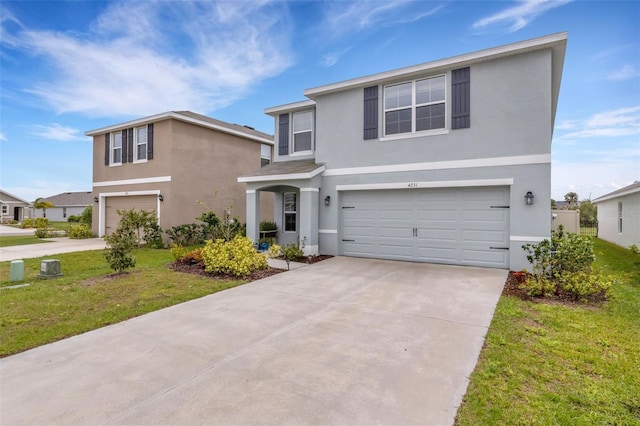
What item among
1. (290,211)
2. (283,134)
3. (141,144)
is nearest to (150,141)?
(141,144)

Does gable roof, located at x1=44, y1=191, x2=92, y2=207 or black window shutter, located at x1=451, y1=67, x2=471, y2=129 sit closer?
black window shutter, located at x1=451, y1=67, x2=471, y2=129

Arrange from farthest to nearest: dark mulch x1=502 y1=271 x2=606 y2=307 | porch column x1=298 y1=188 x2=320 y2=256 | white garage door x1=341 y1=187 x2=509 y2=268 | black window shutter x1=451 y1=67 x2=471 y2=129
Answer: porch column x1=298 y1=188 x2=320 y2=256 → black window shutter x1=451 y1=67 x2=471 y2=129 → white garage door x1=341 y1=187 x2=509 y2=268 → dark mulch x1=502 y1=271 x2=606 y2=307

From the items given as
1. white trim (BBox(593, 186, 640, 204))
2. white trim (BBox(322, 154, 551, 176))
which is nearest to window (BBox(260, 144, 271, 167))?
white trim (BBox(322, 154, 551, 176))

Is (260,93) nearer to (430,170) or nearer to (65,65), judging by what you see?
(65,65)

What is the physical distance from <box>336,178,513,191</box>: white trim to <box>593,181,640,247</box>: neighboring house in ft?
30.6

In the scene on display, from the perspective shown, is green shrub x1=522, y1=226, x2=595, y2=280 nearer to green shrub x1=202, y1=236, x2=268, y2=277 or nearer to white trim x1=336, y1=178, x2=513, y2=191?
white trim x1=336, y1=178, x2=513, y2=191

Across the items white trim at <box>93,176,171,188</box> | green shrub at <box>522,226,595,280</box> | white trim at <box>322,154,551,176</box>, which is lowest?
green shrub at <box>522,226,595,280</box>

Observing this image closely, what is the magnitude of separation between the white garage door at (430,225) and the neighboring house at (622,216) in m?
9.12

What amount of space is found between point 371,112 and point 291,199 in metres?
4.89

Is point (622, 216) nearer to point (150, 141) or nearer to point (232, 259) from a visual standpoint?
point (232, 259)

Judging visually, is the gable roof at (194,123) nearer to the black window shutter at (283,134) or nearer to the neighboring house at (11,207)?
the black window shutter at (283,134)

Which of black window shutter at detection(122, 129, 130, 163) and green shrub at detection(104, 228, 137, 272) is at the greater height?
black window shutter at detection(122, 129, 130, 163)

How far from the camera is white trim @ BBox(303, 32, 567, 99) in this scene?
7.86 meters

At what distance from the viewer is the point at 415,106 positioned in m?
9.73
